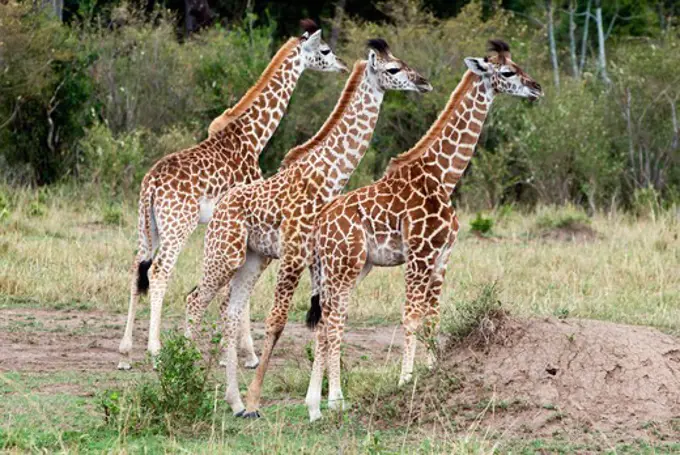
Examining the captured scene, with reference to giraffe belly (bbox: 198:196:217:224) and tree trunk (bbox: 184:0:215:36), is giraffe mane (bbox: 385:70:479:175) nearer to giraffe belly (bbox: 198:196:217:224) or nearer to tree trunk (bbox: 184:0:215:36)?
giraffe belly (bbox: 198:196:217:224)

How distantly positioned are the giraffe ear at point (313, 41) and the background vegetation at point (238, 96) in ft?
21.4

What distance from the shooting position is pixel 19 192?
15578 millimetres

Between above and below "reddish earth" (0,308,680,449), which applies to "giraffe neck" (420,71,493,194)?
above

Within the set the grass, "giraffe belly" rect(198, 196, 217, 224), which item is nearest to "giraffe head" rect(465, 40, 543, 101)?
the grass

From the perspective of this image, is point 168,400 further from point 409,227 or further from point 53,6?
point 53,6

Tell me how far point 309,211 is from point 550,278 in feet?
16.3

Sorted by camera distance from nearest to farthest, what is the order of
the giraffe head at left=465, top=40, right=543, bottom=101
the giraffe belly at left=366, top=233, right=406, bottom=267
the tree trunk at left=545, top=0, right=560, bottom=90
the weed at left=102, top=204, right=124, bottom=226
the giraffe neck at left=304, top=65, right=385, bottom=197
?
the giraffe belly at left=366, top=233, right=406, bottom=267 → the giraffe neck at left=304, top=65, right=385, bottom=197 → the giraffe head at left=465, top=40, right=543, bottom=101 → the weed at left=102, top=204, right=124, bottom=226 → the tree trunk at left=545, top=0, right=560, bottom=90

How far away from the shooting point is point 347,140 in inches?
328

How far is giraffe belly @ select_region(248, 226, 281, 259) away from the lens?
788 cm

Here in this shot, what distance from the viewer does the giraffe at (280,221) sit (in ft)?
24.9

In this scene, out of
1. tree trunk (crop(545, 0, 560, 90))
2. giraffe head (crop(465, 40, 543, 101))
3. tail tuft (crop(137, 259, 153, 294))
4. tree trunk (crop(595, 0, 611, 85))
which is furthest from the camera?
tree trunk (crop(545, 0, 560, 90))

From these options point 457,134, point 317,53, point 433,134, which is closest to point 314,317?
point 433,134

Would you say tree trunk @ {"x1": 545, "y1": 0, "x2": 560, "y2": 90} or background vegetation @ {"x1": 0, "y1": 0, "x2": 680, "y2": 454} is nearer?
background vegetation @ {"x1": 0, "y1": 0, "x2": 680, "y2": 454}

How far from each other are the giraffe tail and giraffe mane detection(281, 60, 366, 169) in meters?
1.84
